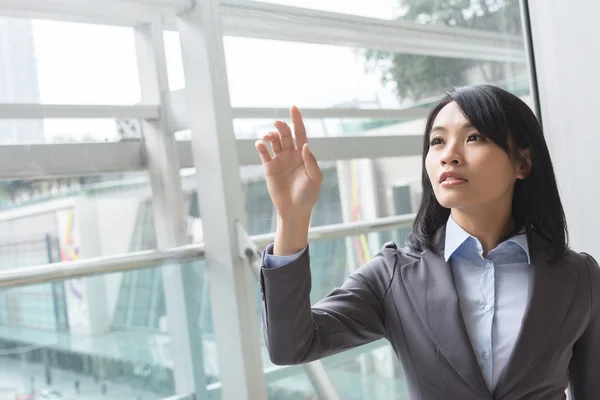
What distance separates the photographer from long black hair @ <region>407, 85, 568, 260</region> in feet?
3.90

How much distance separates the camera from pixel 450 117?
47.8 inches

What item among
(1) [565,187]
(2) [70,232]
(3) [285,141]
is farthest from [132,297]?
(1) [565,187]

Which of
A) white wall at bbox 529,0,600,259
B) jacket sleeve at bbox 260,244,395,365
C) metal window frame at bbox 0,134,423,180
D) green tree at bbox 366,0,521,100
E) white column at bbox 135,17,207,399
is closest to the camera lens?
jacket sleeve at bbox 260,244,395,365

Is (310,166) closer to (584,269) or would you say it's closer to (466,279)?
(466,279)

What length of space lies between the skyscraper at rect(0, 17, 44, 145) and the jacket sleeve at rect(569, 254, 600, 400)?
1100 mm

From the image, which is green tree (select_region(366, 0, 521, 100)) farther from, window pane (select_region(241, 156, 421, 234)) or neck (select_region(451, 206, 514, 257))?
neck (select_region(451, 206, 514, 257))

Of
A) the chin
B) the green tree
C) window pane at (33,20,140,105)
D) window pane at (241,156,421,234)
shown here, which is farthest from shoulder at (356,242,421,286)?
the green tree

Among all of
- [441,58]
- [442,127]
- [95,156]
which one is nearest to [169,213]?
[95,156]

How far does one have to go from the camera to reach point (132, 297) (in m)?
1.67

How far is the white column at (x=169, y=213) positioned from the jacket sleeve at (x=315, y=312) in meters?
0.61

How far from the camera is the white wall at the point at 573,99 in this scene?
2.01 m

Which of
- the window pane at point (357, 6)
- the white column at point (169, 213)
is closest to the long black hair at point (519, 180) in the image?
the white column at point (169, 213)

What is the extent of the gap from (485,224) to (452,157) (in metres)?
0.15

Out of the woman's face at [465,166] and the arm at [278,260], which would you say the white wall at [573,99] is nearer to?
the woman's face at [465,166]
